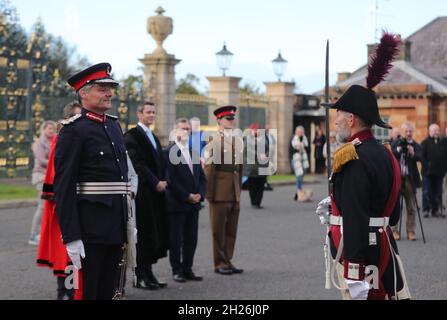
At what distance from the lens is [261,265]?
1063cm

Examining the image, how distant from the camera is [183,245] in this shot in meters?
9.78

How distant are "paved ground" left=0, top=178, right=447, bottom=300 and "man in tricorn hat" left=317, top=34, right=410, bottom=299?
3046 millimetres

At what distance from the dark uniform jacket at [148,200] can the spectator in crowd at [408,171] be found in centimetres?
515

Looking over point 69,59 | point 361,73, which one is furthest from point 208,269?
point 69,59

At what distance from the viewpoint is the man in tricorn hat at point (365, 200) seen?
17.8ft

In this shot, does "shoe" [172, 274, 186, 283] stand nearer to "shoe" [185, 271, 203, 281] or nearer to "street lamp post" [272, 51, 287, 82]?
"shoe" [185, 271, 203, 281]

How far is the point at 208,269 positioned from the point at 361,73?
1174 inches

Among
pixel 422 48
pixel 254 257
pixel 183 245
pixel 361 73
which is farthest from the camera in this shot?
pixel 422 48

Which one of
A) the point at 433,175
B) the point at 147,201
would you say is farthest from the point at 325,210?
the point at 433,175

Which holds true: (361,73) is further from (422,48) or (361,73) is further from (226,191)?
(226,191)

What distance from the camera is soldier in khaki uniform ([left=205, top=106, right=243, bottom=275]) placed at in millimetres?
10172

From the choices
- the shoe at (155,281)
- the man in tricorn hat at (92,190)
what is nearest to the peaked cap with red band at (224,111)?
the shoe at (155,281)

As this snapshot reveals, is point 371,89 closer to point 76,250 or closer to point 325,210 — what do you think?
point 325,210
